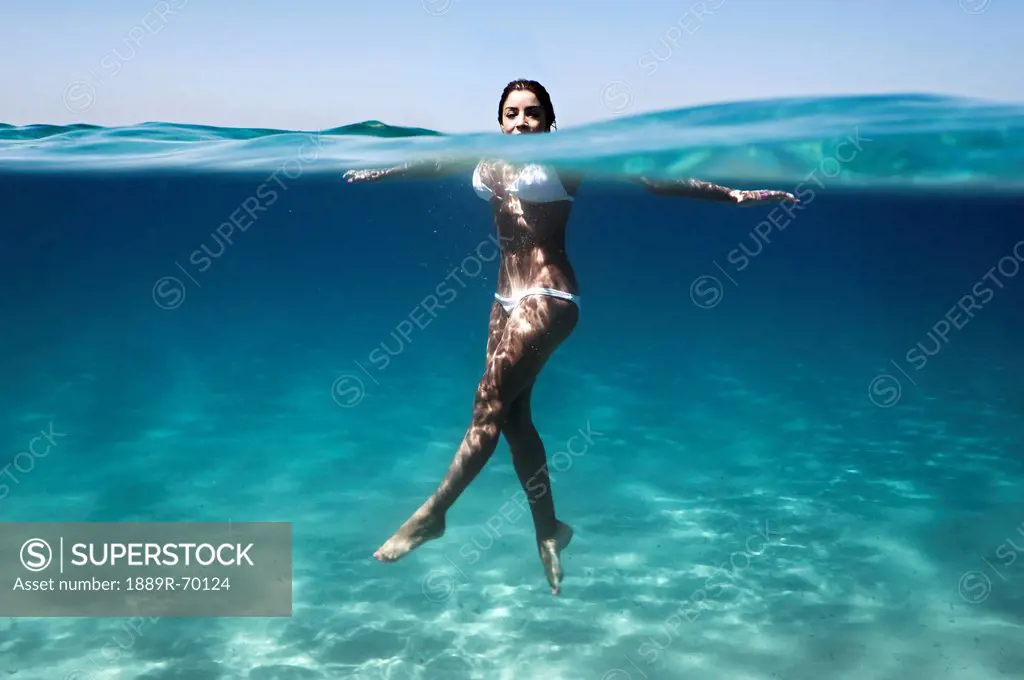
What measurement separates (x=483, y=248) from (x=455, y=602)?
432 centimetres

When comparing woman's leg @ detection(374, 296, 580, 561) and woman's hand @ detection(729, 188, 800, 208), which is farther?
woman's leg @ detection(374, 296, 580, 561)

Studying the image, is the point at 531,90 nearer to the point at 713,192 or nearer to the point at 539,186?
the point at 539,186

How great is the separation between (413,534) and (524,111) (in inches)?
111

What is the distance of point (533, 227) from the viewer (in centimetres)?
505

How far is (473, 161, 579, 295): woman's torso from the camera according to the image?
196 inches

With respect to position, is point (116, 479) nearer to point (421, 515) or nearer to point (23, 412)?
point (23, 412)

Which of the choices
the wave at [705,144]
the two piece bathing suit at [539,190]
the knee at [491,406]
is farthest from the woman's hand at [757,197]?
the knee at [491,406]

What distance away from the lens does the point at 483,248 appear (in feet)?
32.2

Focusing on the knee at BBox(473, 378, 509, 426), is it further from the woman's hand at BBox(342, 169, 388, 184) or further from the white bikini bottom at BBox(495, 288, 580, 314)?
the woman's hand at BBox(342, 169, 388, 184)

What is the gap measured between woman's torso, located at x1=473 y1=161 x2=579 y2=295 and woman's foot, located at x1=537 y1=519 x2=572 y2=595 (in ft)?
5.57

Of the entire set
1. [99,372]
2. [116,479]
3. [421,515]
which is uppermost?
[99,372]

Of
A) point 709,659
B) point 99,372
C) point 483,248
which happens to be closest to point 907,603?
point 709,659

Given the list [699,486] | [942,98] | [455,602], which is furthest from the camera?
[699,486]

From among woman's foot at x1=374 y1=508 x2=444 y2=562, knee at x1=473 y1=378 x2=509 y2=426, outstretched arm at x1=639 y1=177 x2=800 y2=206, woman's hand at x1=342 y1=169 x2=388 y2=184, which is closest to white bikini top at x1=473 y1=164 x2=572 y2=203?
outstretched arm at x1=639 y1=177 x2=800 y2=206
